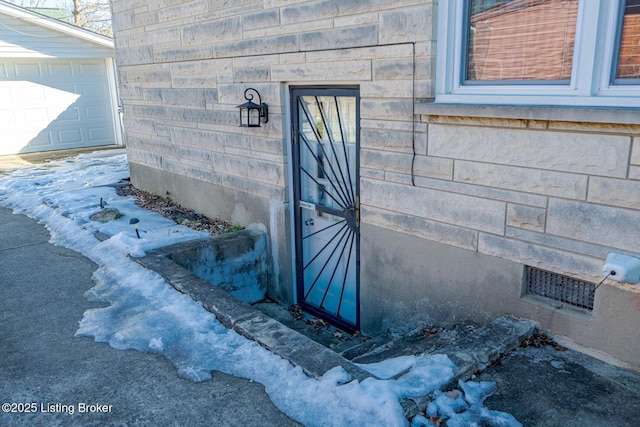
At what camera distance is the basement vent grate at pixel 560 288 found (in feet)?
10.7

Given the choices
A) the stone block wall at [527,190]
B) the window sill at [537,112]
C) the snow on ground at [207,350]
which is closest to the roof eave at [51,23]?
the snow on ground at [207,350]

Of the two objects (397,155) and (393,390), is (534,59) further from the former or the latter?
(393,390)

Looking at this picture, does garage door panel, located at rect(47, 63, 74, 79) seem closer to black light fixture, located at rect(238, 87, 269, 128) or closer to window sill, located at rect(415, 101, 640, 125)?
black light fixture, located at rect(238, 87, 269, 128)

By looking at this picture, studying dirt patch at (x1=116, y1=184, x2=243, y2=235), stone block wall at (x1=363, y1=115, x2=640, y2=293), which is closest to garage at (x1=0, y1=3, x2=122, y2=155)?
dirt patch at (x1=116, y1=184, x2=243, y2=235)

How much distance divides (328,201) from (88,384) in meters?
2.73

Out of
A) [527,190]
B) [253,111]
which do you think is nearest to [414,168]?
[527,190]

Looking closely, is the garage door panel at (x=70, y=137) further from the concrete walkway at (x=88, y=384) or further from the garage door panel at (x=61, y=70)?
the concrete walkway at (x=88, y=384)

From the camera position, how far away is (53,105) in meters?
13.7

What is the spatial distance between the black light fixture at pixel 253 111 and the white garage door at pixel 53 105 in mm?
10284

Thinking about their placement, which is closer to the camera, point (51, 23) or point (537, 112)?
point (537, 112)

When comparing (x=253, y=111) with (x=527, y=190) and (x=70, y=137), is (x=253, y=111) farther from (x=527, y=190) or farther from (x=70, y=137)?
(x=70, y=137)

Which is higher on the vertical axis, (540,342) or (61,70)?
(61,70)

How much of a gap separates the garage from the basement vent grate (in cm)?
1331

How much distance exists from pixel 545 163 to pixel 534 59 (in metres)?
0.68
